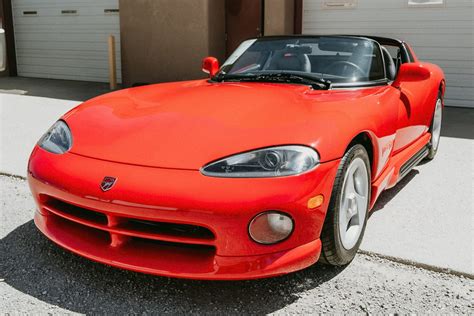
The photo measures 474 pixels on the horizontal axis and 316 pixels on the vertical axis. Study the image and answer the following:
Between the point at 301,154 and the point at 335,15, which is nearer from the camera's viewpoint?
the point at 301,154

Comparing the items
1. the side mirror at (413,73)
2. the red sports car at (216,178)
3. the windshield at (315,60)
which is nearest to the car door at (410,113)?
the side mirror at (413,73)

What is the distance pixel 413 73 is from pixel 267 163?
5.69ft

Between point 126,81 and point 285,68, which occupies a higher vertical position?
point 285,68

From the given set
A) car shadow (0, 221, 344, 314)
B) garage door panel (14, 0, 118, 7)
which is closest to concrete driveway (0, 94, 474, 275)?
car shadow (0, 221, 344, 314)

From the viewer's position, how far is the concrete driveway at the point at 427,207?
111 inches

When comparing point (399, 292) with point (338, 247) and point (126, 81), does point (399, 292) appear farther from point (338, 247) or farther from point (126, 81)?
point (126, 81)

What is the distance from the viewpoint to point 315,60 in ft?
11.4

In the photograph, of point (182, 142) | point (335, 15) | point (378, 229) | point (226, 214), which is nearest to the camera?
point (226, 214)

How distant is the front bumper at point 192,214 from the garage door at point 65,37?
1029 cm

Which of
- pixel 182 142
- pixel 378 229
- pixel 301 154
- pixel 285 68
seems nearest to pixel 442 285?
pixel 378 229

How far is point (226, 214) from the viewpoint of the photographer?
2.04m

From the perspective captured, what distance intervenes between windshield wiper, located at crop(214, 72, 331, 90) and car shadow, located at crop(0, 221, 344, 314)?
1.18 metres

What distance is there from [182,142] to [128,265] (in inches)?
24.1

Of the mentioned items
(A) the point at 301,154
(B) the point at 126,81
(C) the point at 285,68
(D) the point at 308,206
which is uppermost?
(C) the point at 285,68
